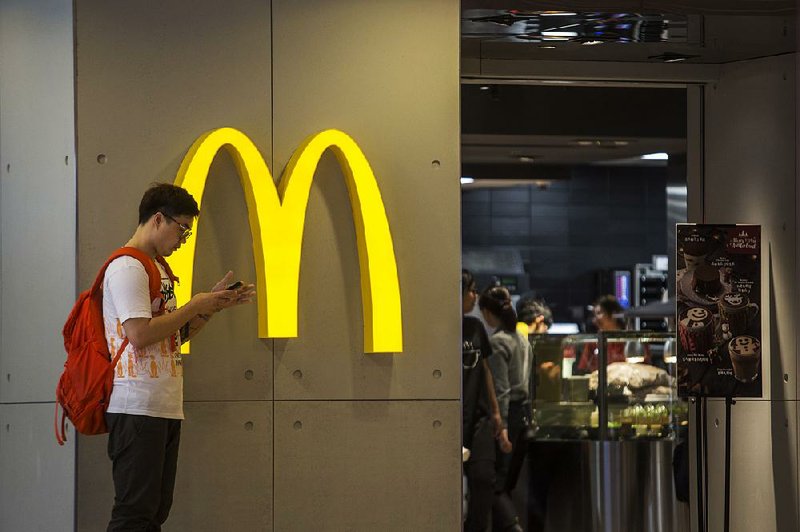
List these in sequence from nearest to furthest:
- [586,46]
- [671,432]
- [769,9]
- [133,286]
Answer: [133,286] < [769,9] < [586,46] < [671,432]

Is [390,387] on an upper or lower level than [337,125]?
lower

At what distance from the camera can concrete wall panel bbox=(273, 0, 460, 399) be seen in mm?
A: 4598

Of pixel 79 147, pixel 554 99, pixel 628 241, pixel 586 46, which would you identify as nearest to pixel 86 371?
pixel 79 147

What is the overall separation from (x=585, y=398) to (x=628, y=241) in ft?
23.5

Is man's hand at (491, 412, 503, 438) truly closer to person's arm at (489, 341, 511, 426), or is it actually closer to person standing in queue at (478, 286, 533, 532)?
person standing in queue at (478, 286, 533, 532)

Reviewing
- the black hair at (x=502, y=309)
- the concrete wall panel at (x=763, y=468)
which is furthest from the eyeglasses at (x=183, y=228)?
the black hair at (x=502, y=309)

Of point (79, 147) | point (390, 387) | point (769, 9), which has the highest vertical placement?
point (769, 9)

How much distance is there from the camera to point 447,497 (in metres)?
4.62

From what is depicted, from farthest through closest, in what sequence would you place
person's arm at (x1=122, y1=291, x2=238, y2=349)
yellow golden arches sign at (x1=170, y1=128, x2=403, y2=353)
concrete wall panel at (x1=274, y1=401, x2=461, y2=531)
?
concrete wall panel at (x1=274, y1=401, x2=461, y2=531) < yellow golden arches sign at (x1=170, y1=128, x2=403, y2=353) < person's arm at (x1=122, y1=291, x2=238, y2=349)

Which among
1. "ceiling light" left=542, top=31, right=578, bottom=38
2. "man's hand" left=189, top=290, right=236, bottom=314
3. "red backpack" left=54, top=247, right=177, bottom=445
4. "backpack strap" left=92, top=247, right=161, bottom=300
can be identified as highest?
"ceiling light" left=542, top=31, right=578, bottom=38

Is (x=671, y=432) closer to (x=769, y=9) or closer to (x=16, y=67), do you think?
(x=769, y=9)

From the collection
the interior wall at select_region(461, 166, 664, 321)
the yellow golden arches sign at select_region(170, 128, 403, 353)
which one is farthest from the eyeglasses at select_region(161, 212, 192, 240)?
the interior wall at select_region(461, 166, 664, 321)

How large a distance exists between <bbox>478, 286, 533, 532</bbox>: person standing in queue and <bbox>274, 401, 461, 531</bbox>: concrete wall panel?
2183 millimetres

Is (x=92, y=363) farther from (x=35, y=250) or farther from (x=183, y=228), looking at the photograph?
(x=35, y=250)
